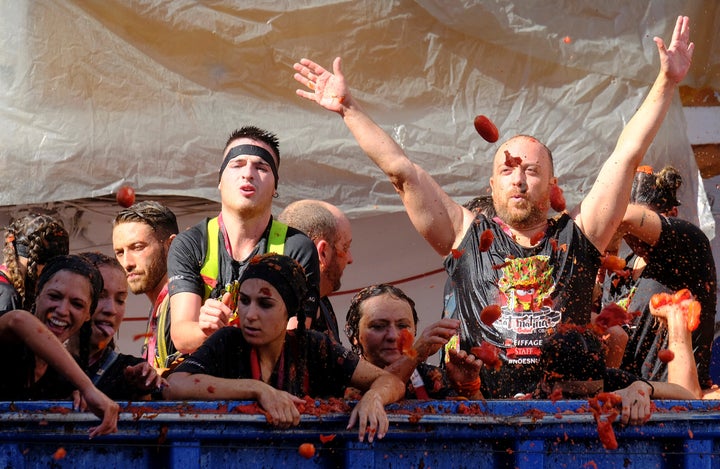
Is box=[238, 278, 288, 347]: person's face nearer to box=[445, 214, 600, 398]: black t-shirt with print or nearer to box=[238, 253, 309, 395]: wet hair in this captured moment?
box=[238, 253, 309, 395]: wet hair

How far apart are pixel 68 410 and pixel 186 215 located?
3.34 m

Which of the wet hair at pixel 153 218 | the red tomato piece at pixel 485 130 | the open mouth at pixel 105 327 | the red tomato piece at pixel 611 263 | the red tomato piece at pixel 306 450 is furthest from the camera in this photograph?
the red tomato piece at pixel 485 130

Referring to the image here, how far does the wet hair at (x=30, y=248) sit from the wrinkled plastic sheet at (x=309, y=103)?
110 cm

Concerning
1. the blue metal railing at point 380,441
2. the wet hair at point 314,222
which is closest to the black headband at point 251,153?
the wet hair at point 314,222

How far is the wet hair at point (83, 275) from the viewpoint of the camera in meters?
3.97

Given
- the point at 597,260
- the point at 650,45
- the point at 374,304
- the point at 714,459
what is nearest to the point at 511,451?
the point at 714,459

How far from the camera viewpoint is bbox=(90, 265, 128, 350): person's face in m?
4.33

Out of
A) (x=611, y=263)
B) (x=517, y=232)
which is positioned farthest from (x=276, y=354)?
(x=611, y=263)

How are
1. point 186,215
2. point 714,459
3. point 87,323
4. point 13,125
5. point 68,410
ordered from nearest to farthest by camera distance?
point 68,410
point 714,459
point 87,323
point 13,125
point 186,215

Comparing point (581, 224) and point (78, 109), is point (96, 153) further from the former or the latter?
point (581, 224)

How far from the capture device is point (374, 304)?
462cm

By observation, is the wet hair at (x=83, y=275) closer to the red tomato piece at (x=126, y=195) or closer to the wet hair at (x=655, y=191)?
the red tomato piece at (x=126, y=195)

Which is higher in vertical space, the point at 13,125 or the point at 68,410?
the point at 13,125

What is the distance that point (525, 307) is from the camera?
4.57 meters
